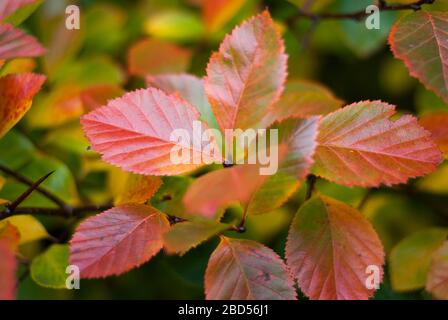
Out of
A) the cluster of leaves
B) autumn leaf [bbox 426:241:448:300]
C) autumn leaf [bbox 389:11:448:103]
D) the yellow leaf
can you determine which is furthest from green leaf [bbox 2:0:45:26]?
autumn leaf [bbox 426:241:448:300]

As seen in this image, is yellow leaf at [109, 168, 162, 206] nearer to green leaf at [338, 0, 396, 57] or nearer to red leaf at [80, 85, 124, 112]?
red leaf at [80, 85, 124, 112]

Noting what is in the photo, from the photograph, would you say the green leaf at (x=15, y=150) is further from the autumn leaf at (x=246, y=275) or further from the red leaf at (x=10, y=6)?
the autumn leaf at (x=246, y=275)

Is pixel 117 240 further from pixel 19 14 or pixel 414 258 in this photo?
pixel 414 258

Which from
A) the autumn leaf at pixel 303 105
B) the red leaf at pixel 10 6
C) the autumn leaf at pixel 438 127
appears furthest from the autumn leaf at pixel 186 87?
the autumn leaf at pixel 438 127

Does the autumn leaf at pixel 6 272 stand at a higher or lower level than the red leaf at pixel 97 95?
lower
